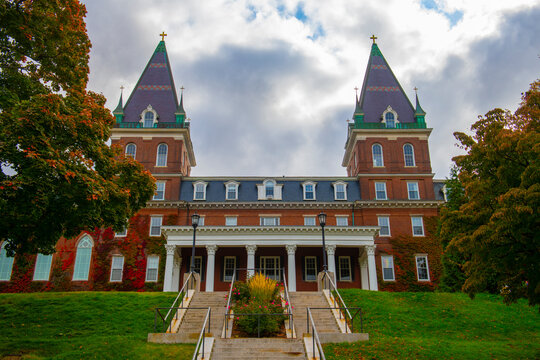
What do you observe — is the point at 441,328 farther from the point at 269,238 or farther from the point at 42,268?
the point at 42,268

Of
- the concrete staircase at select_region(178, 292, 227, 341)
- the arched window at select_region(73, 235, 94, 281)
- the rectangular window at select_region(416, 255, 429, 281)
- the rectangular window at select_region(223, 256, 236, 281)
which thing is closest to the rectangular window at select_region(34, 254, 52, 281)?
the arched window at select_region(73, 235, 94, 281)

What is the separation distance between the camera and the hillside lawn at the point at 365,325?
1411 centimetres

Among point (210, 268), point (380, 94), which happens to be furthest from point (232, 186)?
point (380, 94)

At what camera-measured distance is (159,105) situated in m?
43.7

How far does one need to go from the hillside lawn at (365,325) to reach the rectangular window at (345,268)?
1132cm

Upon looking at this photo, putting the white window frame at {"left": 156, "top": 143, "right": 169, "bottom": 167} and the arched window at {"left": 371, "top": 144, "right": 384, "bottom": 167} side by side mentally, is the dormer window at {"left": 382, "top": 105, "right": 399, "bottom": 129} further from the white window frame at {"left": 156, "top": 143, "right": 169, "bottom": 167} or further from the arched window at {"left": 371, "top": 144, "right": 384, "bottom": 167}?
the white window frame at {"left": 156, "top": 143, "right": 169, "bottom": 167}

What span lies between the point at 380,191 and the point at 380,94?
11371 mm

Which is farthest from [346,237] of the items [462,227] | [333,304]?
[462,227]

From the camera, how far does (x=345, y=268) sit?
36.1 meters

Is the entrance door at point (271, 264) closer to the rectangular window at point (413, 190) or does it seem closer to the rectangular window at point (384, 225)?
the rectangular window at point (384, 225)

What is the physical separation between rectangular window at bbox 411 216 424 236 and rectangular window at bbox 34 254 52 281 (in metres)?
31.5

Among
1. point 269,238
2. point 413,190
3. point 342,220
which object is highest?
point 413,190

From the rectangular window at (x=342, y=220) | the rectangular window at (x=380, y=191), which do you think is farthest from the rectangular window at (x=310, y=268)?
the rectangular window at (x=380, y=191)

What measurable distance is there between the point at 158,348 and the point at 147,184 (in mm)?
7546
